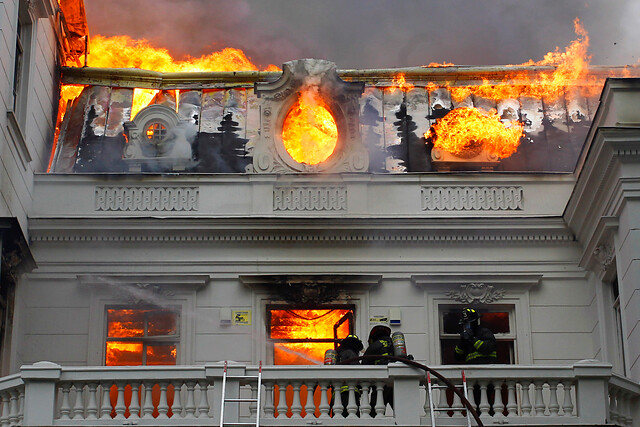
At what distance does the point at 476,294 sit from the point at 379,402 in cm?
593

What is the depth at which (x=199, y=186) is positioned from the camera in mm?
23859

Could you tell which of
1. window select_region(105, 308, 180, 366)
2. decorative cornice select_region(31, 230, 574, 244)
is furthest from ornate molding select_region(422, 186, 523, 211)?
window select_region(105, 308, 180, 366)

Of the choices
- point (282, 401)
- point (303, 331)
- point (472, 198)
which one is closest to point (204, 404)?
point (282, 401)

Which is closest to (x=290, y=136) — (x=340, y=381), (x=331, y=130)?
(x=331, y=130)

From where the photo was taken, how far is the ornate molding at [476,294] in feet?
74.9

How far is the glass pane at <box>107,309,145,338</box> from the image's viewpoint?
74.4 feet

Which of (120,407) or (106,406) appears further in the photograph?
(106,406)

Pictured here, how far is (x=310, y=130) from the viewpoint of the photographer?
2481 centimetres

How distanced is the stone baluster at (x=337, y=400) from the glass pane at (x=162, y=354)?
5.64 meters

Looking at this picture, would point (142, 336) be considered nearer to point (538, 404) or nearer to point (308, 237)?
point (308, 237)

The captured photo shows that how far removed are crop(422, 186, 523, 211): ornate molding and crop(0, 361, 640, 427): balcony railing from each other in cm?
655

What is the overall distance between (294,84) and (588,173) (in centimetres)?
638

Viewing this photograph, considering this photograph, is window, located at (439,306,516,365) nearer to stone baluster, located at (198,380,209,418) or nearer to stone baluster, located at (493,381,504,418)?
stone baluster, located at (493,381,504,418)

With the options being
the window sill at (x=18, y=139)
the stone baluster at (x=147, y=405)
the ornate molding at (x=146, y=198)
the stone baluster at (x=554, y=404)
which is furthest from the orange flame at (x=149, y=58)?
the stone baluster at (x=554, y=404)
